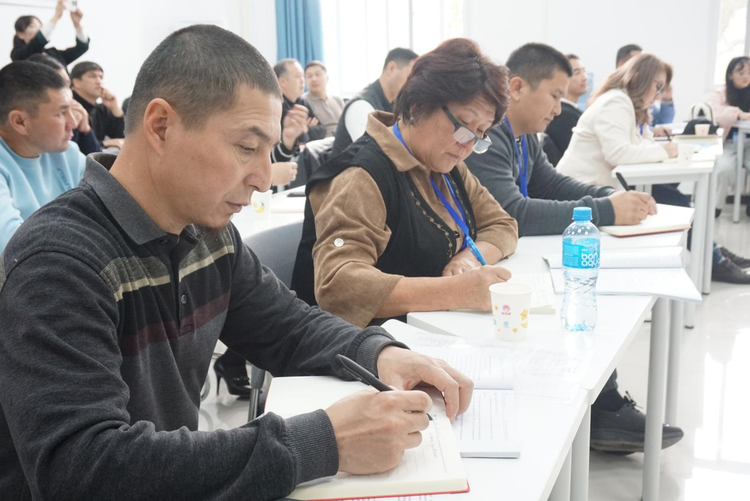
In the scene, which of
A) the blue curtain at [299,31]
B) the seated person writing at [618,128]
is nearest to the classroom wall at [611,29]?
the blue curtain at [299,31]

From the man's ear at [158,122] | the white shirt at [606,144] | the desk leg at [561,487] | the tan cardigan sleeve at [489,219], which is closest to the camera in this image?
the man's ear at [158,122]

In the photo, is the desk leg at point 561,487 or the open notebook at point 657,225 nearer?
the desk leg at point 561,487

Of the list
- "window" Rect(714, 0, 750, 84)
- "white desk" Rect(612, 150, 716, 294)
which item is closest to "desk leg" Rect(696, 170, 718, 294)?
"white desk" Rect(612, 150, 716, 294)

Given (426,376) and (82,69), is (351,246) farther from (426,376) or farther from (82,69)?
(82,69)

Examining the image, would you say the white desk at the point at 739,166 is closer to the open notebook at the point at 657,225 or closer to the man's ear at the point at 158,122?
the open notebook at the point at 657,225

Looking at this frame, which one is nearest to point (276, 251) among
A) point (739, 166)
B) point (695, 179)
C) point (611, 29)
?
point (695, 179)

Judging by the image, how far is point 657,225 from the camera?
2.25 metres

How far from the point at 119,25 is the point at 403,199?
5429mm

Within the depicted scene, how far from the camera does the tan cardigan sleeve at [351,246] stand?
152 centimetres

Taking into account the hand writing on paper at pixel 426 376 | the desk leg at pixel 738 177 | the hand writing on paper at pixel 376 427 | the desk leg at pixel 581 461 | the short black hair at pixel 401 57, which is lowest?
the desk leg at pixel 738 177

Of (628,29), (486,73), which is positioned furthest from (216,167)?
(628,29)

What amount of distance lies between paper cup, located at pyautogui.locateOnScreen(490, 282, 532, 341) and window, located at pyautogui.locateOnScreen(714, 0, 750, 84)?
6.60 meters

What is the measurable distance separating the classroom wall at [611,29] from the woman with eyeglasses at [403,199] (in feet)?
18.0

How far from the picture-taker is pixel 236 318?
1.22 metres
